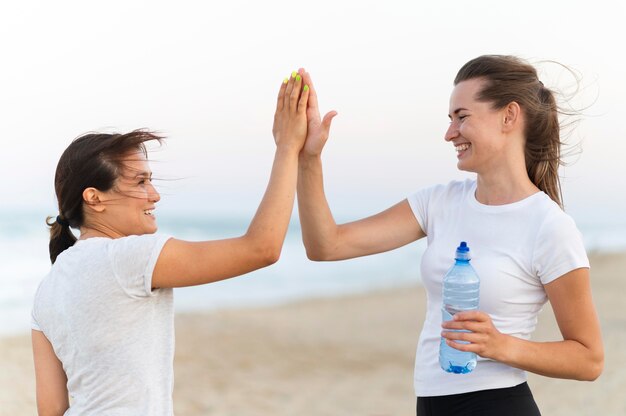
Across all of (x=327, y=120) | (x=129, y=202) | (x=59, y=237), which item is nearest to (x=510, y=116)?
(x=327, y=120)

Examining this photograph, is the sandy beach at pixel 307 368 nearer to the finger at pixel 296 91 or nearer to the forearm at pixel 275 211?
the finger at pixel 296 91

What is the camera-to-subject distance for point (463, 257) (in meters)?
2.57

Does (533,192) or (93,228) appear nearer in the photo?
(93,228)

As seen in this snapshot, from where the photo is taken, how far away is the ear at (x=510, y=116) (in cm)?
293

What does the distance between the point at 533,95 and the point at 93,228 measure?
166cm

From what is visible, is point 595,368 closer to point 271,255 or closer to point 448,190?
point 448,190

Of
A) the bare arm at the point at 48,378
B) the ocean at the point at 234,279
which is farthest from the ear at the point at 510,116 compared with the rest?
the ocean at the point at 234,279

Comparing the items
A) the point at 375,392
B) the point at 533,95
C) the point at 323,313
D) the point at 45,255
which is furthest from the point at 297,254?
the point at 533,95

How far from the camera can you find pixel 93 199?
2467 mm

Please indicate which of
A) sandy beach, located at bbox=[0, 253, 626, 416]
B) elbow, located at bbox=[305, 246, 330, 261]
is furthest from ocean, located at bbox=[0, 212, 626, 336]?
elbow, located at bbox=[305, 246, 330, 261]

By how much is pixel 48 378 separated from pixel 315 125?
122 centimetres

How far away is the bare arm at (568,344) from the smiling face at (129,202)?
116cm

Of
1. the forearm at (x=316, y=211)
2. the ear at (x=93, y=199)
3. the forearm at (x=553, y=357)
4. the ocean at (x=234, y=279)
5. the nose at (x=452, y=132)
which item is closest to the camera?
the ear at (x=93, y=199)

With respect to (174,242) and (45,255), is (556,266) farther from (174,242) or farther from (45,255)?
(45,255)
